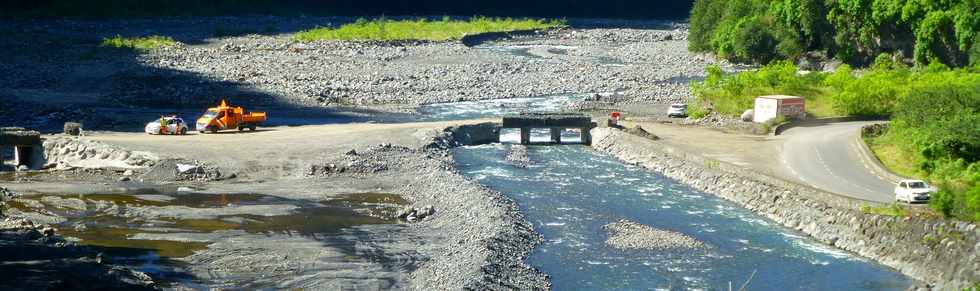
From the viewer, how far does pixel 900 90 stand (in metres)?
66.8

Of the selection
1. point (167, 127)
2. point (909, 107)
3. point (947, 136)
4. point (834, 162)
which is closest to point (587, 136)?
point (834, 162)

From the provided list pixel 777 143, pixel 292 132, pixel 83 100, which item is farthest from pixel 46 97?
pixel 777 143

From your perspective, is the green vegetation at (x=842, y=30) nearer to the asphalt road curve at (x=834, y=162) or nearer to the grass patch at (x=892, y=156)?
the asphalt road curve at (x=834, y=162)

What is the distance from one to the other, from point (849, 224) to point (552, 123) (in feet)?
85.8

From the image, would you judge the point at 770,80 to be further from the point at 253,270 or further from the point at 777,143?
the point at 253,270

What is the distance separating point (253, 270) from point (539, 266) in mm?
8470

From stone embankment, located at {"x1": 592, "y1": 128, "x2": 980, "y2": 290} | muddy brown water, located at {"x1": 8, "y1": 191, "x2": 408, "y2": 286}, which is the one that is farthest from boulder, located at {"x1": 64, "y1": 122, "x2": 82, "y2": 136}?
stone embankment, located at {"x1": 592, "y1": 128, "x2": 980, "y2": 290}

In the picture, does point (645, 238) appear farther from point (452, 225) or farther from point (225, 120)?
point (225, 120)

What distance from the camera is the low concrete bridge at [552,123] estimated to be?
63.9 meters

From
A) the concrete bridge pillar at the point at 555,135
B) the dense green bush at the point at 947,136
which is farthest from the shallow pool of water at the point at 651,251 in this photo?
the concrete bridge pillar at the point at 555,135

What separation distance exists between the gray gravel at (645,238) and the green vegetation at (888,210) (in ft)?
18.4

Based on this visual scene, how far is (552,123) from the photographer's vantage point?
6425 centimetres

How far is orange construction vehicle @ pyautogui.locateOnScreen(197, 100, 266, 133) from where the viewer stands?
6150 centimetres

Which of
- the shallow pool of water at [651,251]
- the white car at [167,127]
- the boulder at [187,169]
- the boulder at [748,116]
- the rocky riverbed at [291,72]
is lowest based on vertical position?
the shallow pool of water at [651,251]
